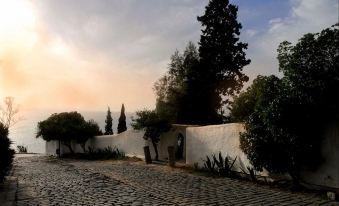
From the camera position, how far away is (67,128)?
33.1 metres

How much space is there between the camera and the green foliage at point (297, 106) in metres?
10.1

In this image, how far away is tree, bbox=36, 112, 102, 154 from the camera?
1308 inches

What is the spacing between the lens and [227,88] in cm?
3444

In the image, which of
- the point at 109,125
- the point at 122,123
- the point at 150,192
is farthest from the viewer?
the point at 109,125

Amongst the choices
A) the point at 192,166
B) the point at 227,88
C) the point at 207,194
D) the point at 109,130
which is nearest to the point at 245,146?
the point at 207,194

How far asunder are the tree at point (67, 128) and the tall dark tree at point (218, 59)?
33.1 ft

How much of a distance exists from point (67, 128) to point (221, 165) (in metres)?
21.3

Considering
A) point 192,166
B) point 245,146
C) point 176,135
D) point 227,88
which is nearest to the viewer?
point 245,146

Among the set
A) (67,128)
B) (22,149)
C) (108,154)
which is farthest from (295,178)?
(22,149)

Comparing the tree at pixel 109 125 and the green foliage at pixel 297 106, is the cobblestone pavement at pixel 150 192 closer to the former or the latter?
the green foliage at pixel 297 106

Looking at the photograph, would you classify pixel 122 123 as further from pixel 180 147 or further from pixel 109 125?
pixel 180 147

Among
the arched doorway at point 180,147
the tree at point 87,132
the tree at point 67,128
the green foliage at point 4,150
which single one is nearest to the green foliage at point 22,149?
the tree at point 67,128

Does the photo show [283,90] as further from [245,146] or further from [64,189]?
[64,189]

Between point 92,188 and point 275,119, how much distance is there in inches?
238
